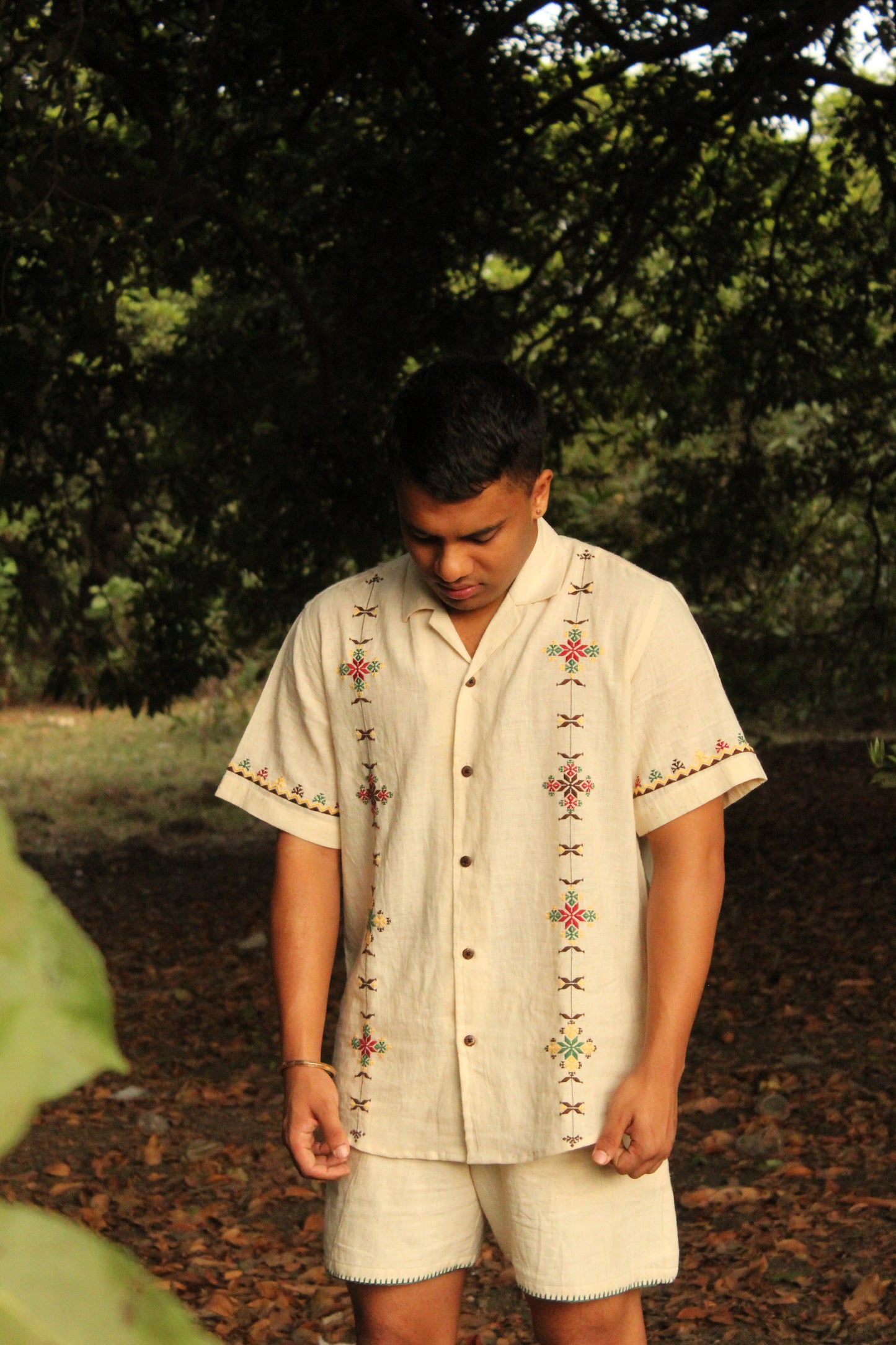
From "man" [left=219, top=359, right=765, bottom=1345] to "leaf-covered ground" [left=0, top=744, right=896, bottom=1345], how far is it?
157 centimetres

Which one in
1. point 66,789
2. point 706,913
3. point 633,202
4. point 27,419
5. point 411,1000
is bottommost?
point 66,789

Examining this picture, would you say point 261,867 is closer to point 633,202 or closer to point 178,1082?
point 178,1082

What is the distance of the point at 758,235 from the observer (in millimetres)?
6973

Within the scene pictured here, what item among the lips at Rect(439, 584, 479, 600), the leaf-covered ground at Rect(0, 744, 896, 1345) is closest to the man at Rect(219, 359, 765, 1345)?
the lips at Rect(439, 584, 479, 600)

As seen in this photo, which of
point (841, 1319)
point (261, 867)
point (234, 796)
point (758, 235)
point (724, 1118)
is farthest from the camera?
point (261, 867)

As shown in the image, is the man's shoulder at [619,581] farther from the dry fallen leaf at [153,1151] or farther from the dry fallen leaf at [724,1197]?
the dry fallen leaf at [153,1151]

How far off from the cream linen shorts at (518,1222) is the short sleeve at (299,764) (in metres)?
0.50

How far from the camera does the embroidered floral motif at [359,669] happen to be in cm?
219

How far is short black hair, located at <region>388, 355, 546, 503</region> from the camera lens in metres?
A: 2.00

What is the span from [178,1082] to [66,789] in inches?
255

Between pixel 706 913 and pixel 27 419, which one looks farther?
pixel 27 419

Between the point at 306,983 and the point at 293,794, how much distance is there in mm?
285

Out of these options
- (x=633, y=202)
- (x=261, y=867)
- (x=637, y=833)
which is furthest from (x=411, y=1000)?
(x=261, y=867)

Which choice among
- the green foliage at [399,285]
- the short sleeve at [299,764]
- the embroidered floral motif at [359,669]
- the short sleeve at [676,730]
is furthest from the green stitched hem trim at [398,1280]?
the green foliage at [399,285]
